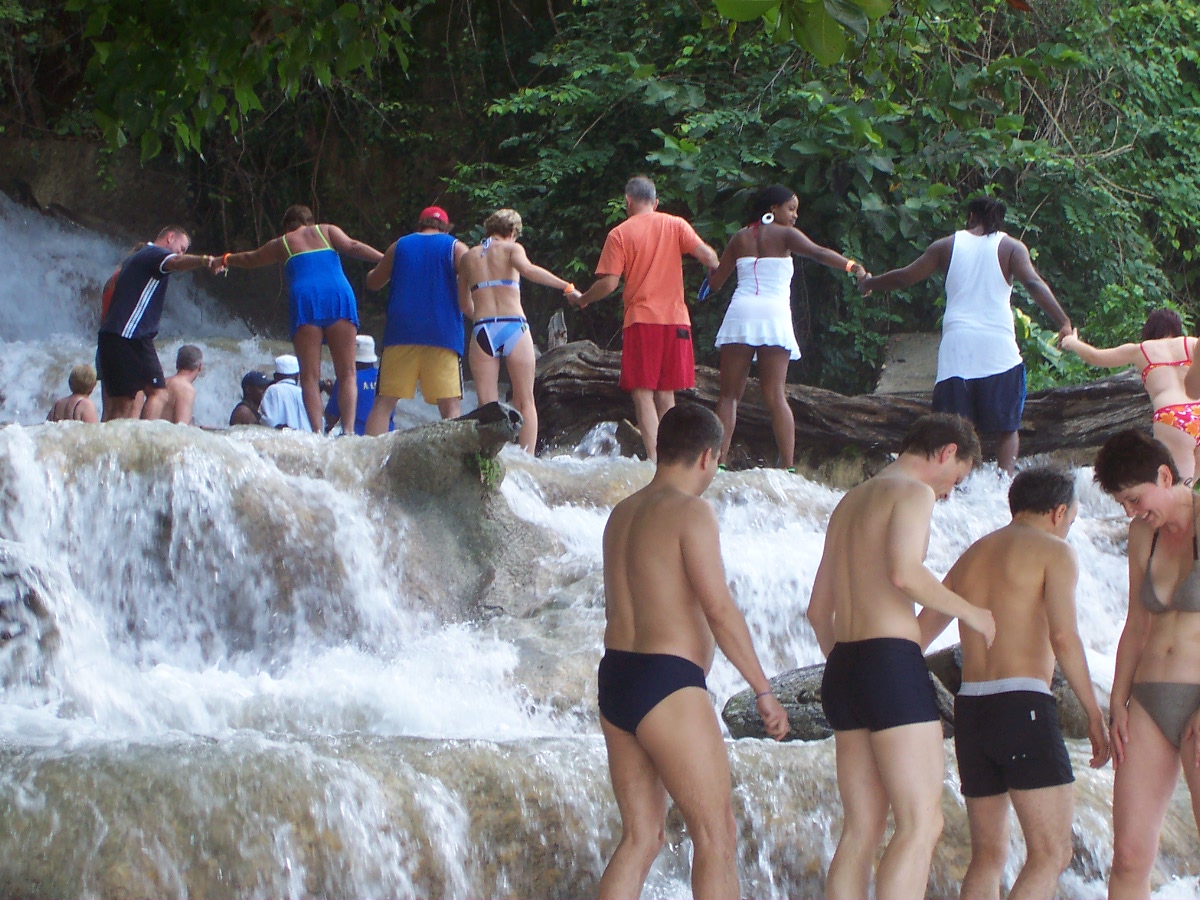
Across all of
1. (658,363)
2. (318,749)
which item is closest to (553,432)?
(658,363)

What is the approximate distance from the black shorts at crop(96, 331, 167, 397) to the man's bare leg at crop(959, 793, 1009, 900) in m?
6.77

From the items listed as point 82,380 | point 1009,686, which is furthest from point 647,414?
point 1009,686

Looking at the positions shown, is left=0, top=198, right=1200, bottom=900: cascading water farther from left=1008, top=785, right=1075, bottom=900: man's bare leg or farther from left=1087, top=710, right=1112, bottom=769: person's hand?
left=1087, top=710, right=1112, bottom=769: person's hand

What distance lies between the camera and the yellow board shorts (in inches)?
357

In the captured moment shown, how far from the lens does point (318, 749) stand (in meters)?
4.64

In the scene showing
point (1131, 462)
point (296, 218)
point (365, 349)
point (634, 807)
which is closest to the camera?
point (634, 807)

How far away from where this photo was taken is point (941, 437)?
411 centimetres

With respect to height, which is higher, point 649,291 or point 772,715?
point 649,291

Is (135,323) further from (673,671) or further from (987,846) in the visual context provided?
(987,846)

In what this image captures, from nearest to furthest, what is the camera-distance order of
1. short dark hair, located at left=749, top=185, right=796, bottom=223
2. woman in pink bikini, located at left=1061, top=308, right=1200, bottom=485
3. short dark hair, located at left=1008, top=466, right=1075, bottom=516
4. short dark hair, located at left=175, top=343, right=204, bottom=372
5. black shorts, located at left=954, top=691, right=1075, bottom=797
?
1. black shorts, located at left=954, top=691, right=1075, bottom=797
2. short dark hair, located at left=1008, top=466, right=1075, bottom=516
3. woman in pink bikini, located at left=1061, top=308, right=1200, bottom=485
4. short dark hair, located at left=749, top=185, right=796, bottom=223
5. short dark hair, located at left=175, top=343, right=204, bottom=372

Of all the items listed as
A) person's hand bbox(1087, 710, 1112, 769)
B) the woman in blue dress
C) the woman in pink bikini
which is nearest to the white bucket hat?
the woman in blue dress

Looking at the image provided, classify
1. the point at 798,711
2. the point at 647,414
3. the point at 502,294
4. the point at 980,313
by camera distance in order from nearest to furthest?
the point at 798,711
the point at 980,313
the point at 502,294
the point at 647,414

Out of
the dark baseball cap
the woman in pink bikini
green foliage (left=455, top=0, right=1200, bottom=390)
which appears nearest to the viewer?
the woman in pink bikini

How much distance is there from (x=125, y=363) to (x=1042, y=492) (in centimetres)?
673
